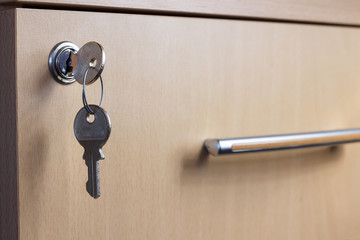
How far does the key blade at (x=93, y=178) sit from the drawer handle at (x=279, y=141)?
101 mm

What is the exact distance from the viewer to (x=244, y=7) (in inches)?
14.1

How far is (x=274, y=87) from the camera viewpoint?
39cm

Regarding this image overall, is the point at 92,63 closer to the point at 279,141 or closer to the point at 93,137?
the point at 93,137

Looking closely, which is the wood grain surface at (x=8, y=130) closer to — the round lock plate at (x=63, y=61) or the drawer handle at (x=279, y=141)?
the round lock plate at (x=63, y=61)

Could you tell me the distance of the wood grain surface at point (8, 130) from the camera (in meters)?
0.28

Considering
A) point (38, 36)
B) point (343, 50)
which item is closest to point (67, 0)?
point (38, 36)

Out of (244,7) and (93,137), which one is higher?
(244,7)

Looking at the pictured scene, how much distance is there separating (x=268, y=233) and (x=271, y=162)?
6 centimetres

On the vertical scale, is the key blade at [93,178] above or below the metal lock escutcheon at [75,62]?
below

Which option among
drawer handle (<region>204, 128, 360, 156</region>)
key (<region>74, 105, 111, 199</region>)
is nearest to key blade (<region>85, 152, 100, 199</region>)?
key (<region>74, 105, 111, 199</region>)

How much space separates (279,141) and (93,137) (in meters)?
0.16

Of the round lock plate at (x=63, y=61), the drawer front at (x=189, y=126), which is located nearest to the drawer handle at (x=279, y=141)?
the drawer front at (x=189, y=126)

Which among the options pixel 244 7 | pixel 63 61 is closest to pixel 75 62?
pixel 63 61

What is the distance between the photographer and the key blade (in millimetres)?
279
